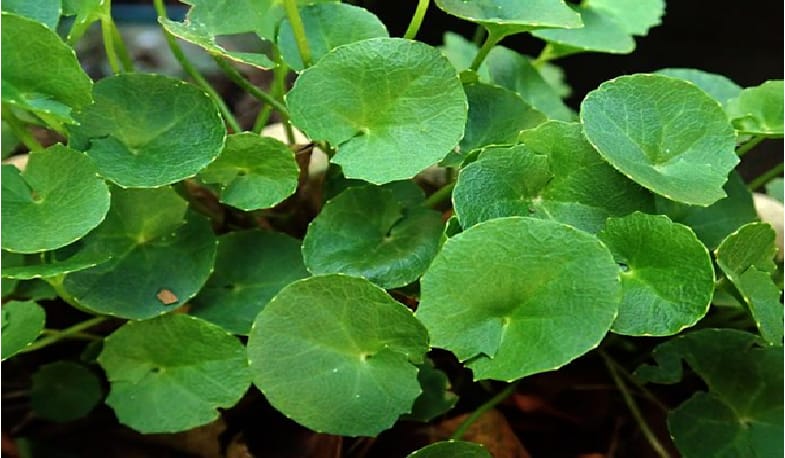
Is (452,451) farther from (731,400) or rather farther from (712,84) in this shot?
(712,84)

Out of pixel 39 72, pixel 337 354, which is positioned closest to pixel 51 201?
pixel 39 72

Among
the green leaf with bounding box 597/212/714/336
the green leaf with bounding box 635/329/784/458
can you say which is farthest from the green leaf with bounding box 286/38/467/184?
the green leaf with bounding box 635/329/784/458

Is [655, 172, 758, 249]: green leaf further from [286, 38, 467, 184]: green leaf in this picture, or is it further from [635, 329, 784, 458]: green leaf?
[286, 38, 467, 184]: green leaf

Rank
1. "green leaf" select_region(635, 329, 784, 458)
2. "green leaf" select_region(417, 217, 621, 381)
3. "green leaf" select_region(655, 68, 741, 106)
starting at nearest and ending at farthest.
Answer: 1. "green leaf" select_region(417, 217, 621, 381)
2. "green leaf" select_region(635, 329, 784, 458)
3. "green leaf" select_region(655, 68, 741, 106)

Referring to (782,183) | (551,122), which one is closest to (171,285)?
(551,122)

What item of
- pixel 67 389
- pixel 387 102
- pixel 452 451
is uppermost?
pixel 387 102

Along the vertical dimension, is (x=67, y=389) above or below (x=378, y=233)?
below

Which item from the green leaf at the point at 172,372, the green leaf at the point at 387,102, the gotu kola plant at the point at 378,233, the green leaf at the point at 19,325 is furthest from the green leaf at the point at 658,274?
the green leaf at the point at 19,325
